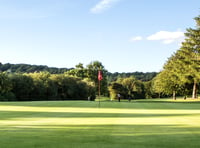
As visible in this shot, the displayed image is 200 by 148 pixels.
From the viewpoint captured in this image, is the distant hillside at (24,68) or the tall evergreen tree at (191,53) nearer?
the tall evergreen tree at (191,53)

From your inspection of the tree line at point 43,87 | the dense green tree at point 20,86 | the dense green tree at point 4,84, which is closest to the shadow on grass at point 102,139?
the tree line at point 43,87

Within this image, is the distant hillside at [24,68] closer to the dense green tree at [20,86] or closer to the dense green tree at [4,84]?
the dense green tree at [20,86]

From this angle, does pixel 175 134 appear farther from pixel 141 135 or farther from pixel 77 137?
pixel 77 137

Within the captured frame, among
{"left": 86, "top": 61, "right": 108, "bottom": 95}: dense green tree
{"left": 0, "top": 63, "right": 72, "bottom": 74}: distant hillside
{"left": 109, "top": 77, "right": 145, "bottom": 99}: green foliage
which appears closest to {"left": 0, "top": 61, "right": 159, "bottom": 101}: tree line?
{"left": 86, "top": 61, "right": 108, "bottom": 95}: dense green tree

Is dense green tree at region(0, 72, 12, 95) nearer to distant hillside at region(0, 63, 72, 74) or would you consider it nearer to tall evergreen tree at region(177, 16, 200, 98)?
tall evergreen tree at region(177, 16, 200, 98)

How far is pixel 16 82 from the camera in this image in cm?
6975


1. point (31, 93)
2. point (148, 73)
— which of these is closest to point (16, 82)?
point (31, 93)

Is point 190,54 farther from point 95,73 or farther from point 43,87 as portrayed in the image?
point 95,73

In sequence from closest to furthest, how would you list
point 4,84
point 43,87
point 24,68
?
point 4,84 → point 43,87 → point 24,68

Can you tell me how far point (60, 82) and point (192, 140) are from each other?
7233 centimetres

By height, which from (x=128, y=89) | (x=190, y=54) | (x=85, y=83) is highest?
(x=190, y=54)

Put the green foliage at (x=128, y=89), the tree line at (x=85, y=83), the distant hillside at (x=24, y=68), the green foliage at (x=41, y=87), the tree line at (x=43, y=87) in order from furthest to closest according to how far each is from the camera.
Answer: the distant hillside at (x=24, y=68) < the green foliage at (x=128, y=89) < the tree line at (x=43, y=87) < the green foliage at (x=41, y=87) < the tree line at (x=85, y=83)

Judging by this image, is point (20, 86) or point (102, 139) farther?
point (20, 86)

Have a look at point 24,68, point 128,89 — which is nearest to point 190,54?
point 128,89
